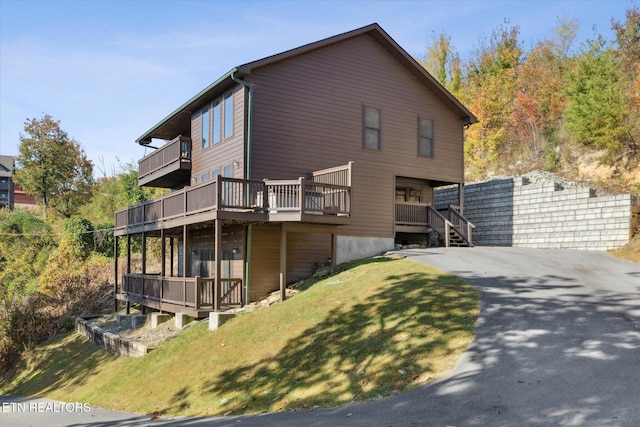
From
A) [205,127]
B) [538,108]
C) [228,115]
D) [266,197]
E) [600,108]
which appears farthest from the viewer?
[538,108]

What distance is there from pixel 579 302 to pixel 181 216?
1305cm

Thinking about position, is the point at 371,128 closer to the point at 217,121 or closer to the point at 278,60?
the point at 278,60

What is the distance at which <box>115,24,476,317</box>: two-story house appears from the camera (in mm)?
17938

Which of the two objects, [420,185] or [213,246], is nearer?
[213,246]

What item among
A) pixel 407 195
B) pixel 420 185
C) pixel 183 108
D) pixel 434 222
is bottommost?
pixel 434 222

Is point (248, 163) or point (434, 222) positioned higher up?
point (248, 163)

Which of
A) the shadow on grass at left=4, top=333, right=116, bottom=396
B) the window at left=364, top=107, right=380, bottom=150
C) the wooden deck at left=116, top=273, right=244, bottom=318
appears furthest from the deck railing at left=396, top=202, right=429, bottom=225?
the shadow on grass at left=4, top=333, right=116, bottom=396

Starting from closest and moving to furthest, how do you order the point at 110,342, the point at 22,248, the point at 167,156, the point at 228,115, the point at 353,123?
1. the point at 110,342
2. the point at 228,115
3. the point at 353,123
4. the point at 167,156
5. the point at 22,248

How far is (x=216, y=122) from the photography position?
22.6m

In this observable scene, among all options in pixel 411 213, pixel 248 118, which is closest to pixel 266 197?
pixel 248 118

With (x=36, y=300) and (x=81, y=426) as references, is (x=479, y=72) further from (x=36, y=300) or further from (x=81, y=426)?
(x=81, y=426)

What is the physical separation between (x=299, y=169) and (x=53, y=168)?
153 ft

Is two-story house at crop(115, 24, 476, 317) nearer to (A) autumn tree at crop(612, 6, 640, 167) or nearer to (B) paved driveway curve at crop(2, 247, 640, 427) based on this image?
(B) paved driveway curve at crop(2, 247, 640, 427)

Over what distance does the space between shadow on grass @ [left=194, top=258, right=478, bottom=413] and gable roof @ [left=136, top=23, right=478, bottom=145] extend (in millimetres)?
10260
